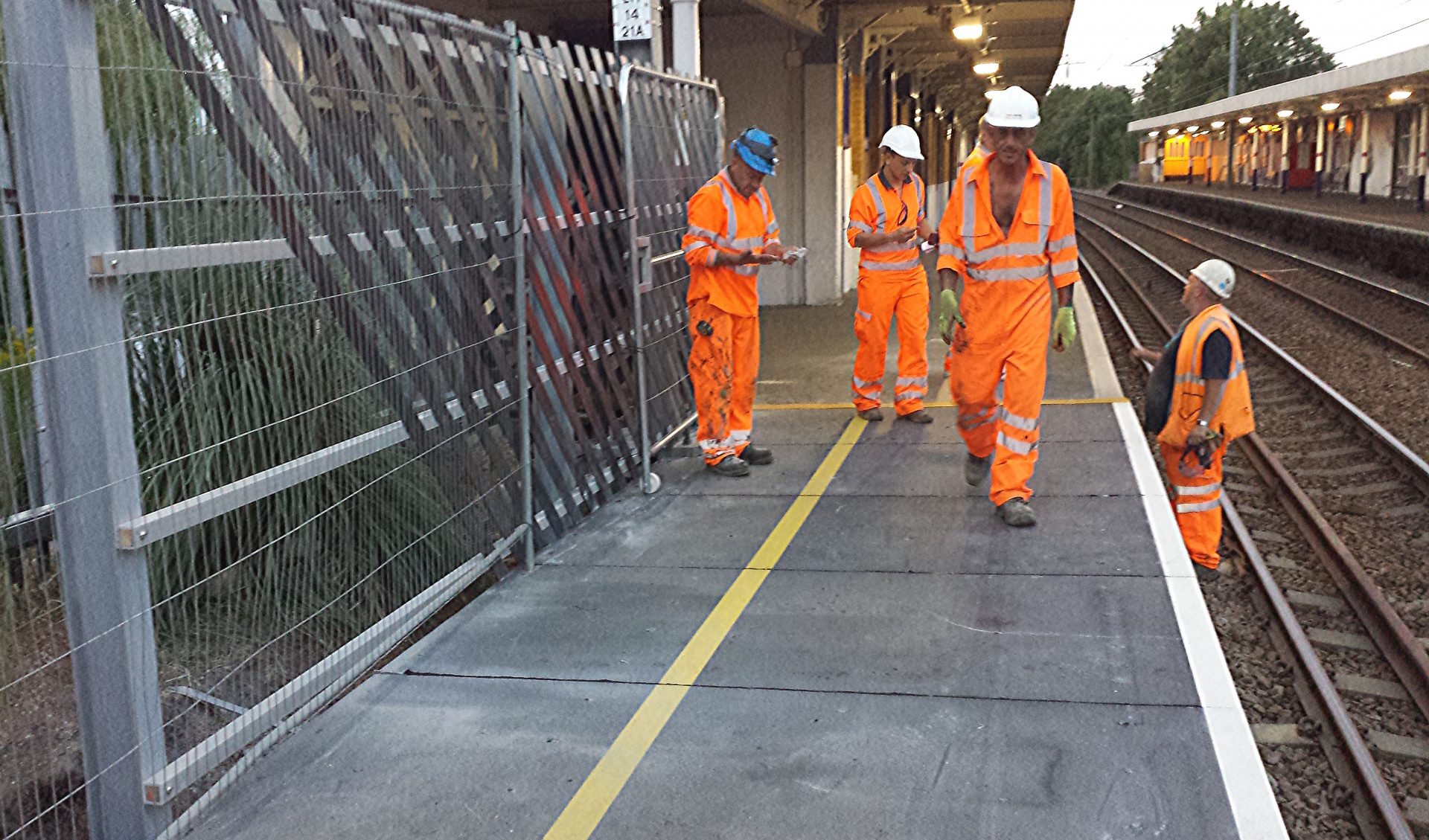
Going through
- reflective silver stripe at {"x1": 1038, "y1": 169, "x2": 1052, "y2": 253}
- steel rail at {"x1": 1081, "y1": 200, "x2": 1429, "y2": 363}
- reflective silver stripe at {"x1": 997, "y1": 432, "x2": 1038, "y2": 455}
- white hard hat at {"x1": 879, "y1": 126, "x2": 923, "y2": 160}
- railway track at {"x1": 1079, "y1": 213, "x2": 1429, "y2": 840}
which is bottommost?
railway track at {"x1": 1079, "y1": 213, "x2": 1429, "y2": 840}

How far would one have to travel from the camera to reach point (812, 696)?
14.2 ft

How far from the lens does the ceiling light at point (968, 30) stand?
1731 centimetres

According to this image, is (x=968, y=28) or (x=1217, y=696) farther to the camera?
(x=968, y=28)

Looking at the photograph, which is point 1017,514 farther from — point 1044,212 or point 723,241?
point 723,241

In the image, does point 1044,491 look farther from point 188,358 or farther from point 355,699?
point 188,358

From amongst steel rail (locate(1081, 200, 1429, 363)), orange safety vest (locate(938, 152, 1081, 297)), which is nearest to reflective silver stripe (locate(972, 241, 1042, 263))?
orange safety vest (locate(938, 152, 1081, 297))

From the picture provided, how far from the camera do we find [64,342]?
3.14 meters

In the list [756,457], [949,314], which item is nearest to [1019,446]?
[949,314]

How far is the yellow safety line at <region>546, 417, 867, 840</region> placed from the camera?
361 centimetres

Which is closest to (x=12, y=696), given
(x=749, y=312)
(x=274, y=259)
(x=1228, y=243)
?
(x=274, y=259)

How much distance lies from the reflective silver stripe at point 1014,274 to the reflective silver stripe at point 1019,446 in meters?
0.76

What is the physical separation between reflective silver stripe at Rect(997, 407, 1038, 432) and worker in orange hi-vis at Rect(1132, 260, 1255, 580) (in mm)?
883

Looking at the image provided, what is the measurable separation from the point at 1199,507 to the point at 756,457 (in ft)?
8.08

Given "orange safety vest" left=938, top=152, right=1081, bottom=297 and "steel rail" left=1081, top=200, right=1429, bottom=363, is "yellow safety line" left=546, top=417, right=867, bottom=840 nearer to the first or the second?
"orange safety vest" left=938, top=152, right=1081, bottom=297
